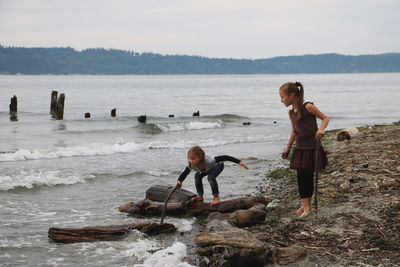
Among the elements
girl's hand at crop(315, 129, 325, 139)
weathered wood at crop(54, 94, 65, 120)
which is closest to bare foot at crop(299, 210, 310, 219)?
girl's hand at crop(315, 129, 325, 139)

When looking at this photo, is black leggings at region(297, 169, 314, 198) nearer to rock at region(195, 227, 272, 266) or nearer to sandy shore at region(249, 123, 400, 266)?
sandy shore at region(249, 123, 400, 266)

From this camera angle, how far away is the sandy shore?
196 inches

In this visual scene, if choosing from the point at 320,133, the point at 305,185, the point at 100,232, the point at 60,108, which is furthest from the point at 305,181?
the point at 60,108

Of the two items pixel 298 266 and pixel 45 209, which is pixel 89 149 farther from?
pixel 298 266

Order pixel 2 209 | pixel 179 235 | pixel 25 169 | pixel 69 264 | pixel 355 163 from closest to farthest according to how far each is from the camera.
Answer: pixel 69 264
pixel 179 235
pixel 2 209
pixel 355 163
pixel 25 169

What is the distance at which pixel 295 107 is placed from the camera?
616 cm

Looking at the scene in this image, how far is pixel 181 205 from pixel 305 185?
2.50 meters

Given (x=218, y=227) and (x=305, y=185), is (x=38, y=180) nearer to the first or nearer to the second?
(x=218, y=227)

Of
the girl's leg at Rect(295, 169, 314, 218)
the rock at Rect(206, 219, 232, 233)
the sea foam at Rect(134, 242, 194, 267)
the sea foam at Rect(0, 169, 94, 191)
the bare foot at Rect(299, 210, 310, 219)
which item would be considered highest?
the girl's leg at Rect(295, 169, 314, 218)

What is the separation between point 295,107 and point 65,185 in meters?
7.28

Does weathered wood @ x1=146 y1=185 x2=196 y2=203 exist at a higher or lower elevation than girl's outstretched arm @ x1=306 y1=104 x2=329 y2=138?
lower

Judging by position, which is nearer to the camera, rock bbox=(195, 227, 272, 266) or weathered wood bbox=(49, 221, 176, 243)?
rock bbox=(195, 227, 272, 266)

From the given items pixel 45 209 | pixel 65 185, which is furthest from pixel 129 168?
pixel 45 209

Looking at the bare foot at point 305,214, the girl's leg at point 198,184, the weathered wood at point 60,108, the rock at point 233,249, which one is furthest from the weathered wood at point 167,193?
the weathered wood at point 60,108
